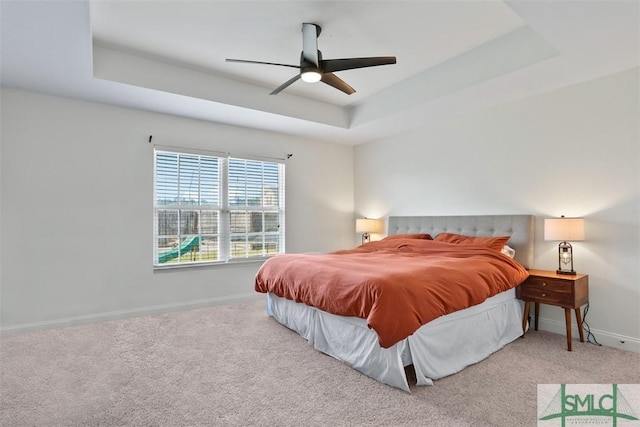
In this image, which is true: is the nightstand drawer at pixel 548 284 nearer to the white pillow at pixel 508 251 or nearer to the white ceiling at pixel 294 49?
the white pillow at pixel 508 251

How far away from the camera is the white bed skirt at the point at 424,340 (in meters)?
2.30

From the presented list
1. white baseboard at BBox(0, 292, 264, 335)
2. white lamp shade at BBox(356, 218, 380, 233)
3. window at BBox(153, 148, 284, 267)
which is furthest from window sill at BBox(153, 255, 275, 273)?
white lamp shade at BBox(356, 218, 380, 233)

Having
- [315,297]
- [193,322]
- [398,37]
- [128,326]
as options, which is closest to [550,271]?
[315,297]

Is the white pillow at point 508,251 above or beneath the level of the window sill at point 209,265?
above

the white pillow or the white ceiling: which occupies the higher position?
the white ceiling

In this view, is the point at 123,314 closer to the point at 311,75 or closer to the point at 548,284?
the point at 311,75

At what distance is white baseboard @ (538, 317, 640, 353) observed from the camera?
2.96m

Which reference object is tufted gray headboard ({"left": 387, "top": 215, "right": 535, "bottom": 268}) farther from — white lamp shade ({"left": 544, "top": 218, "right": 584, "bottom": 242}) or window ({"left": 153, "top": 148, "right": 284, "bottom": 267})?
window ({"left": 153, "top": 148, "right": 284, "bottom": 267})

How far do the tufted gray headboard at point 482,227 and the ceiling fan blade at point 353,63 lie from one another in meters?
2.24

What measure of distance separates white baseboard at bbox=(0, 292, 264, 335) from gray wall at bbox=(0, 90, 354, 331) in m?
0.01

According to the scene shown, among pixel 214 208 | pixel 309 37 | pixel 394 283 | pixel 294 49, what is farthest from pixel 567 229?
pixel 214 208

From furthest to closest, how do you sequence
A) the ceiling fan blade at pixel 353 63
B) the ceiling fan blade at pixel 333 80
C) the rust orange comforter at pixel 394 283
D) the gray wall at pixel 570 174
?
1. the gray wall at pixel 570 174
2. the ceiling fan blade at pixel 333 80
3. the ceiling fan blade at pixel 353 63
4. the rust orange comforter at pixel 394 283

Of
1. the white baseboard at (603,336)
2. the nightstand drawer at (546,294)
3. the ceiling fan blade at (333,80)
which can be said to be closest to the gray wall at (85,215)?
the ceiling fan blade at (333,80)

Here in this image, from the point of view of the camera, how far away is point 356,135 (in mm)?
5273
